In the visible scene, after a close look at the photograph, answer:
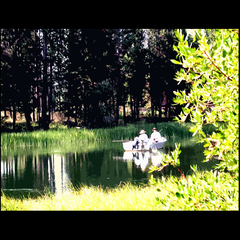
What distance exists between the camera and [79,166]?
29.1 feet

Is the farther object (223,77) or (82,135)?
(82,135)

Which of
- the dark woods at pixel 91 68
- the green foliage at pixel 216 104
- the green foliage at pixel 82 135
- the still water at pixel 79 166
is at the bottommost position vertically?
the still water at pixel 79 166

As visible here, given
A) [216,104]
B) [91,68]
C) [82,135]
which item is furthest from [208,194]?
[91,68]

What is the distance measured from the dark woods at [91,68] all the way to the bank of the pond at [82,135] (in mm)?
1928

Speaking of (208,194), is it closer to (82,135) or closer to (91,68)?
(82,135)

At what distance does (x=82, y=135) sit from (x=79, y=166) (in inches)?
189

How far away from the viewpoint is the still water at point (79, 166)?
6.90 meters

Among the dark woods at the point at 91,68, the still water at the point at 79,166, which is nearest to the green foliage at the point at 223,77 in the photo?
the still water at the point at 79,166

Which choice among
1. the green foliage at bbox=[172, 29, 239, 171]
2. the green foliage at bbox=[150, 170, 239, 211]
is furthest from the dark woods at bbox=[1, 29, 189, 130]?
the green foliage at bbox=[172, 29, 239, 171]

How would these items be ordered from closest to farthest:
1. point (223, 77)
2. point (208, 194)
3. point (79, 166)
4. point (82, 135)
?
point (223, 77) < point (208, 194) < point (79, 166) < point (82, 135)

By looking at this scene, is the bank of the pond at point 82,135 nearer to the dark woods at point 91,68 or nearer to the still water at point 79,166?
the still water at point 79,166
